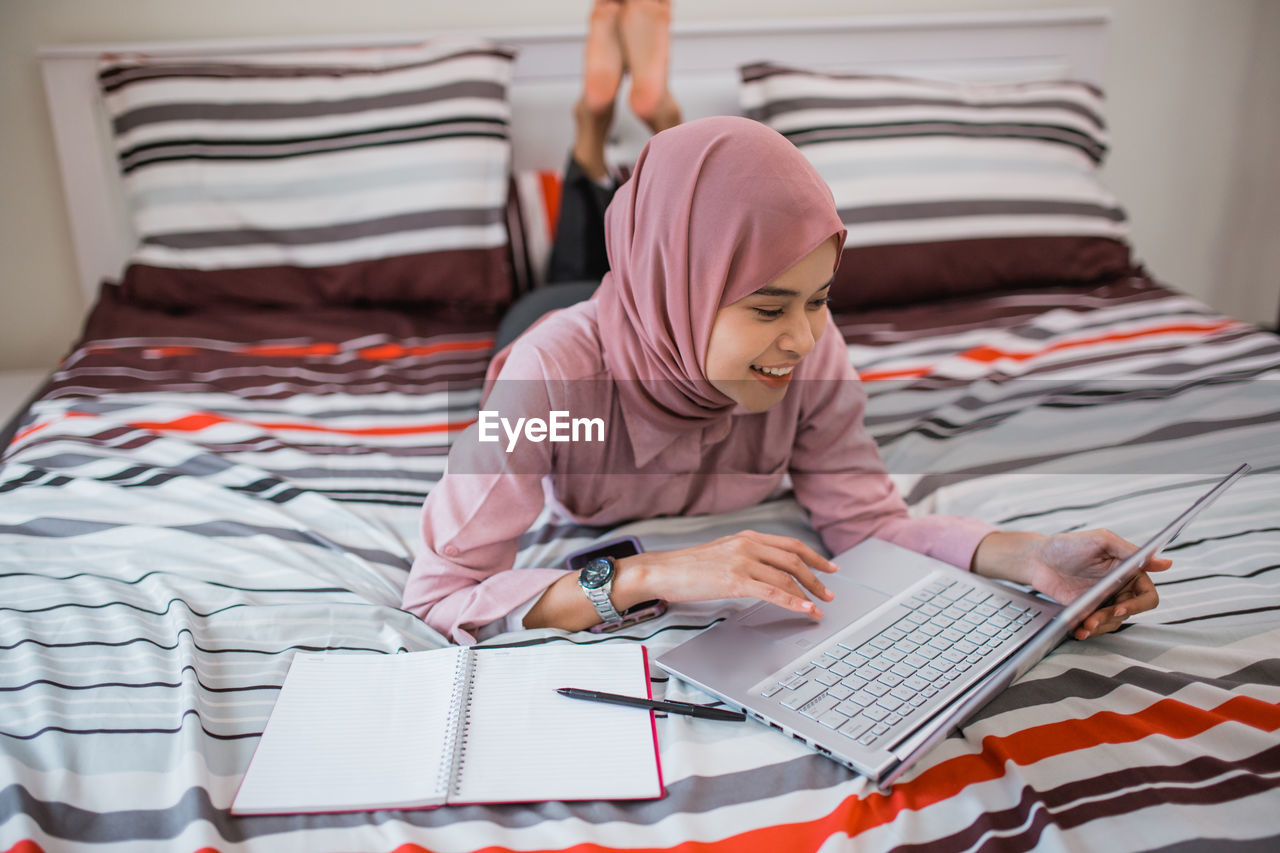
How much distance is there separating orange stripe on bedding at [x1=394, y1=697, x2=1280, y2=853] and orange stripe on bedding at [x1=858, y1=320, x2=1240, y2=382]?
2.85 ft

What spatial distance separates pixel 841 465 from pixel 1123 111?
79.0 inches

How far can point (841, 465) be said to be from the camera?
109 centimetres

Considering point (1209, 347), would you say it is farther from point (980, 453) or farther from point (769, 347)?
point (769, 347)

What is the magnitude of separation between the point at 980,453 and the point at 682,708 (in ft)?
2.51

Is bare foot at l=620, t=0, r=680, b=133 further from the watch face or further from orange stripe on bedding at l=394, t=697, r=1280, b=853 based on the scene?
orange stripe on bedding at l=394, t=697, r=1280, b=853

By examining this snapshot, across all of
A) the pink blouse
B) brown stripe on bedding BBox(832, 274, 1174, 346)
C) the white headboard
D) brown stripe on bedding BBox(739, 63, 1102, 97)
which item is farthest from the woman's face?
the white headboard

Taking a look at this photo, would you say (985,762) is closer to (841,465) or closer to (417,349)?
(841,465)

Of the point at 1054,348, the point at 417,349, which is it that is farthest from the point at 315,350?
the point at 1054,348

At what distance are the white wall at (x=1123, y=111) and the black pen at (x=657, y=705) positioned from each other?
6.13ft

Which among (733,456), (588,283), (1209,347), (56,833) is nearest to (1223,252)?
(1209,347)

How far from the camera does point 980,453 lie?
129cm

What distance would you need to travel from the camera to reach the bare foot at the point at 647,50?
5.57 ft

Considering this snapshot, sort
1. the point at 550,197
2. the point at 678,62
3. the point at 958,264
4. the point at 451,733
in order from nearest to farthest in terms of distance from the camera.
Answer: the point at 451,733 < the point at 958,264 < the point at 550,197 < the point at 678,62

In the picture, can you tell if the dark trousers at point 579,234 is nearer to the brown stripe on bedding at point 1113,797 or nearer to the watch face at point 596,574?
the watch face at point 596,574
